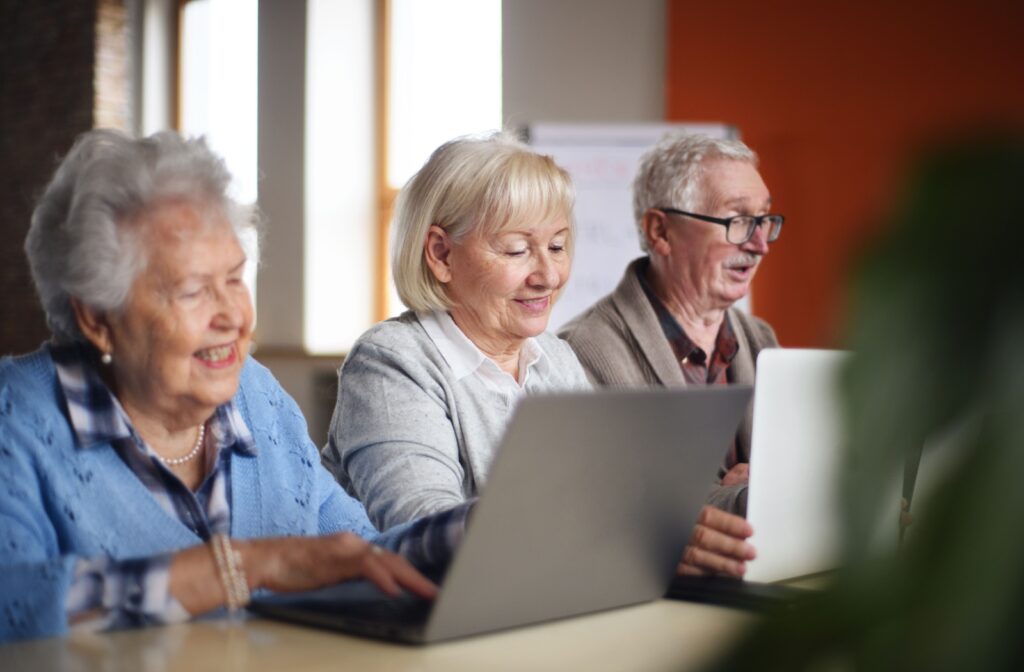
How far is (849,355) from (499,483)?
89 centimetres

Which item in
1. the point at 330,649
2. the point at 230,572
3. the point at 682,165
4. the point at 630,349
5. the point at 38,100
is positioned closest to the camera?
the point at 330,649

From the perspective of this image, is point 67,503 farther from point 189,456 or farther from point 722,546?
point 722,546

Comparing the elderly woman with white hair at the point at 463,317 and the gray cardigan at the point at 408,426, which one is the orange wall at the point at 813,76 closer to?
the elderly woman with white hair at the point at 463,317

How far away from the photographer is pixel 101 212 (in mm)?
1489

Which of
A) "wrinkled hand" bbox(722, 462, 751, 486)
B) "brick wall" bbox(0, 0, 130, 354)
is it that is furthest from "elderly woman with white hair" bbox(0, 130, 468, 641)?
"brick wall" bbox(0, 0, 130, 354)

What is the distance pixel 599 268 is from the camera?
4488 millimetres

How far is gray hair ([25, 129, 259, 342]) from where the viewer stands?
149cm

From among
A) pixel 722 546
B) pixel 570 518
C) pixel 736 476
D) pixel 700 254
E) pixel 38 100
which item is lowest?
pixel 736 476

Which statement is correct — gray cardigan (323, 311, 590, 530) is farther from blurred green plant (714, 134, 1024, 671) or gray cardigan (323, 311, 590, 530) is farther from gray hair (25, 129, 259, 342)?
blurred green plant (714, 134, 1024, 671)

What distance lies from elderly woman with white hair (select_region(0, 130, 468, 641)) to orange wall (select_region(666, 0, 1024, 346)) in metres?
2.86

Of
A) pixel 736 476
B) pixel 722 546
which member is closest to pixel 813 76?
pixel 736 476

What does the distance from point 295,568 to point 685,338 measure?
1.57m

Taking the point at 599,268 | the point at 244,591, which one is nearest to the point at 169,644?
the point at 244,591

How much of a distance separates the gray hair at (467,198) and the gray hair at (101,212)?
570 millimetres
